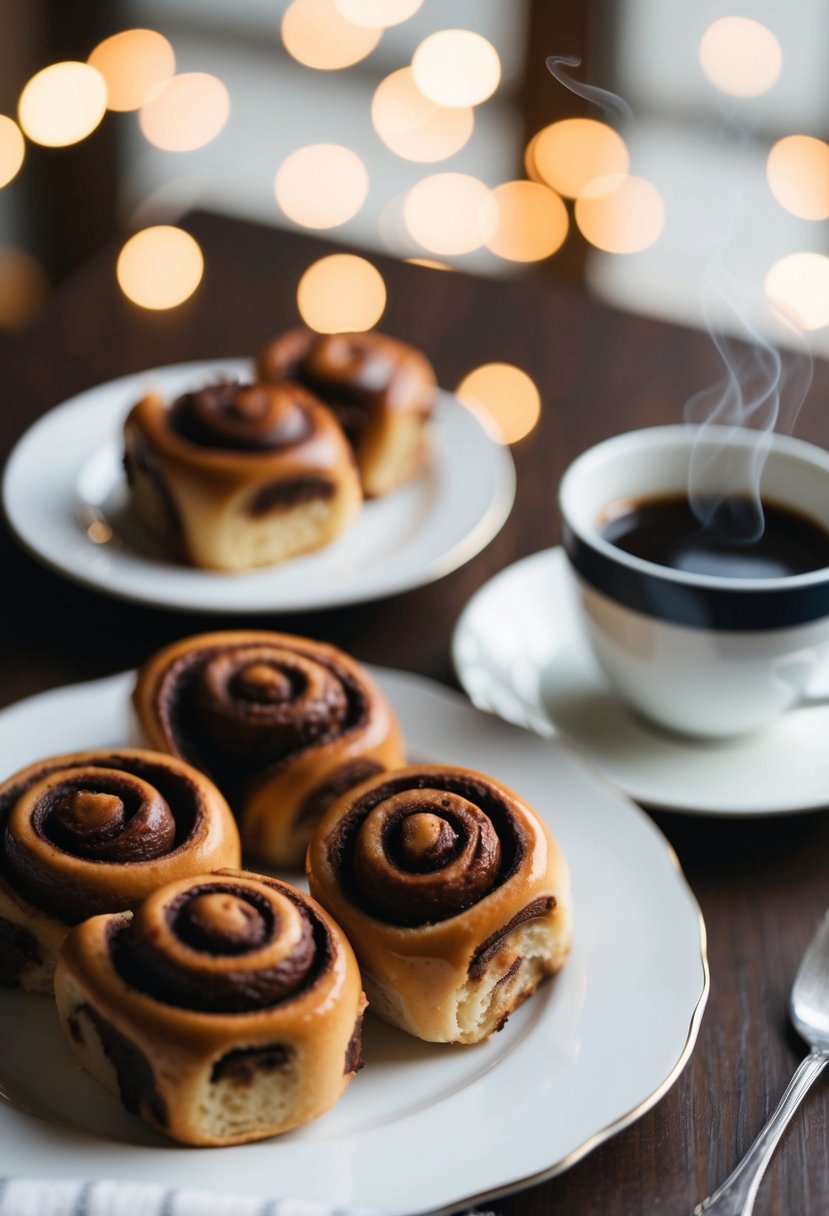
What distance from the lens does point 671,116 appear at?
143 inches

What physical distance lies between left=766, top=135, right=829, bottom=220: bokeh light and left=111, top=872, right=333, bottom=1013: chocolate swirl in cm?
272

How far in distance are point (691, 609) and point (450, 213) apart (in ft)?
8.50

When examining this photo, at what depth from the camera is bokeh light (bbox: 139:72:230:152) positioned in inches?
145

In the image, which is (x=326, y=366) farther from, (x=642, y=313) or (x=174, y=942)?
(x=174, y=942)

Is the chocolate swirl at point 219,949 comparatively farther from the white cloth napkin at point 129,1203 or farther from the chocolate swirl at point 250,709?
the chocolate swirl at point 250,709

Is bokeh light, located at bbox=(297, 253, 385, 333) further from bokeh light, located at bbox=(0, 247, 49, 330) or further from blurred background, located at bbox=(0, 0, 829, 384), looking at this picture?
bokeh light, located at bbox=(0, 247, 49, 330)

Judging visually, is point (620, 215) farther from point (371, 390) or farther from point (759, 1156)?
point (759, 1156)

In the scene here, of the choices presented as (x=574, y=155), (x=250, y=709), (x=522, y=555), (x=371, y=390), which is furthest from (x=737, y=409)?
(x=574, y=155)

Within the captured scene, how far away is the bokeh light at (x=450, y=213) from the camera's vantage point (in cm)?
347

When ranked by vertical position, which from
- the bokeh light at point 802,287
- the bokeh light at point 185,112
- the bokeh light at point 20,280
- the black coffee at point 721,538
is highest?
the black coffee at point 721,538

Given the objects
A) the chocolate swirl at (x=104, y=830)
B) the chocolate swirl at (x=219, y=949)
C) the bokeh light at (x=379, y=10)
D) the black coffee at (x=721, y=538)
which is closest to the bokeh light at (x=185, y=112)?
the bokeh light at (x=379, y=10)

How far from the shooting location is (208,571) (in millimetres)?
1446

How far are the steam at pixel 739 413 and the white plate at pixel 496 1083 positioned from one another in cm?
30

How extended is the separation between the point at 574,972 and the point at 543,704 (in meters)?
0.33
